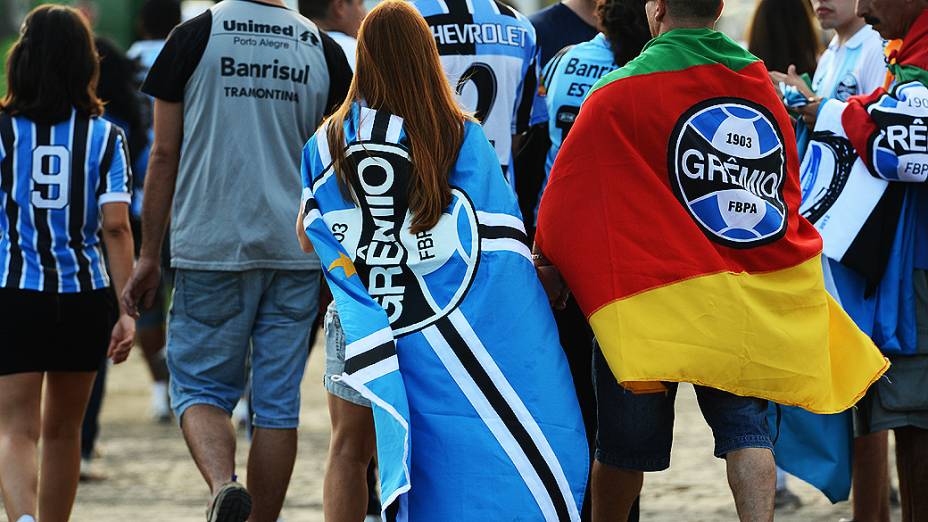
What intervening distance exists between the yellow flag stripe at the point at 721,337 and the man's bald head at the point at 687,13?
0.77 meters

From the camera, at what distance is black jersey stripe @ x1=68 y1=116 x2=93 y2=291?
5.64 metres

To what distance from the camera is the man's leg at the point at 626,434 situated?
459 centimetres

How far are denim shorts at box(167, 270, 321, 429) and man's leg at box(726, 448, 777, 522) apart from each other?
6.10 feet

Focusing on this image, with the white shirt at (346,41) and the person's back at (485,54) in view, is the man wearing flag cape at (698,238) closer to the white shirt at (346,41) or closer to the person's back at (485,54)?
the person's back at (485,54)

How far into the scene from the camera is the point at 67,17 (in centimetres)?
572

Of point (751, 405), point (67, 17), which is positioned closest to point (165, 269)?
point (67, 17)

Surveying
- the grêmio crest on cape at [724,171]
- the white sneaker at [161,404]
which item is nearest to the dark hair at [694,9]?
the grêmio crest on cape at [724,171]

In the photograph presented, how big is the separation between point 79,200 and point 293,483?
2402 millimetres

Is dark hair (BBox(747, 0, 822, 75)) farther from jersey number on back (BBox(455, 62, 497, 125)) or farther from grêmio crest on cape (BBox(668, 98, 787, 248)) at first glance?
grêmio crest on cape (BBox(668, 98, 787, 248))

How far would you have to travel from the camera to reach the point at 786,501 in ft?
22.8

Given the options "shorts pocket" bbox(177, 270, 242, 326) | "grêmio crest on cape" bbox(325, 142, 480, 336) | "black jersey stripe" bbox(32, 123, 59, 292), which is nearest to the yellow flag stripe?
"grêmio crest on cape" bbox(325, 142, 480, 336)

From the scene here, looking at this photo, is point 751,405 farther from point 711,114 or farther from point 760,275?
point 711,114

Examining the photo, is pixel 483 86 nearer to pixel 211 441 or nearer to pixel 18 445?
pixel 211 441

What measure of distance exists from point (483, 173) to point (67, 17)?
214 cm
